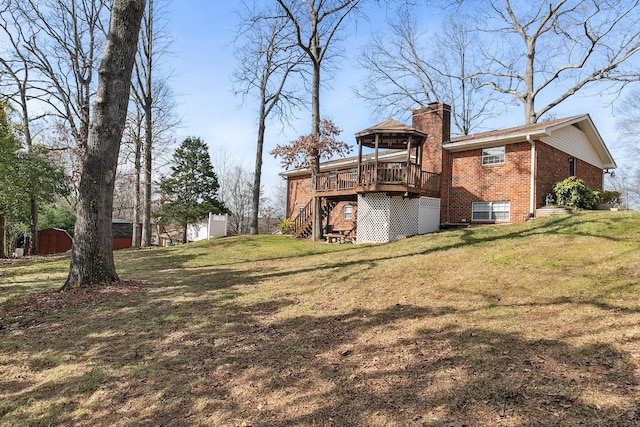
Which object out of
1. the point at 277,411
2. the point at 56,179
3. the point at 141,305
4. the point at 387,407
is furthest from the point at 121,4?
the point at 56,179

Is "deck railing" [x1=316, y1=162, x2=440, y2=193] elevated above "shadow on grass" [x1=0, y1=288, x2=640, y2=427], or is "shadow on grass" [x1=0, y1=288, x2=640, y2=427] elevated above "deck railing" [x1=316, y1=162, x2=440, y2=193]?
"deck railing" [x1=316, y1=162, x2=440, y2=193]

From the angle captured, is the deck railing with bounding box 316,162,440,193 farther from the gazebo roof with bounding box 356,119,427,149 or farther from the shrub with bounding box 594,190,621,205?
the shrub with bounding box 594,190,621,205

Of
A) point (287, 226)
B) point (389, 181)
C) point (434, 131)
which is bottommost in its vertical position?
point (287, 226)

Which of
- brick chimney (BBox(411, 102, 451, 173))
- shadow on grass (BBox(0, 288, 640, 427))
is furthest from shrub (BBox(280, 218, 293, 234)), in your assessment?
shadow on grass (BBox(0, 288, 640, 427))

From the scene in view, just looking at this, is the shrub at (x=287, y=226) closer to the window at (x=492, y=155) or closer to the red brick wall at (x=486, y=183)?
the red brick wall at (x=486, y=183)

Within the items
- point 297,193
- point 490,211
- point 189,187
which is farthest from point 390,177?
point 189,187

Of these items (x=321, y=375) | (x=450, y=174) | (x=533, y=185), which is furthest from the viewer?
(x=450, y=174)

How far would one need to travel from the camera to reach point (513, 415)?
288 cm

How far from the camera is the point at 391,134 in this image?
1530 cm

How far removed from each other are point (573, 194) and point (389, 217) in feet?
24.3

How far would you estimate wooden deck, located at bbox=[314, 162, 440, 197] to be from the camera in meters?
14.6

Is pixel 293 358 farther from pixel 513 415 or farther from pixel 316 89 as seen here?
pixel 316 89

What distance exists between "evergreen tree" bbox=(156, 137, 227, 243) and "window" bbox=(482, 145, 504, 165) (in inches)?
756

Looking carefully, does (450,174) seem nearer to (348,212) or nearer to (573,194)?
(573,194)
